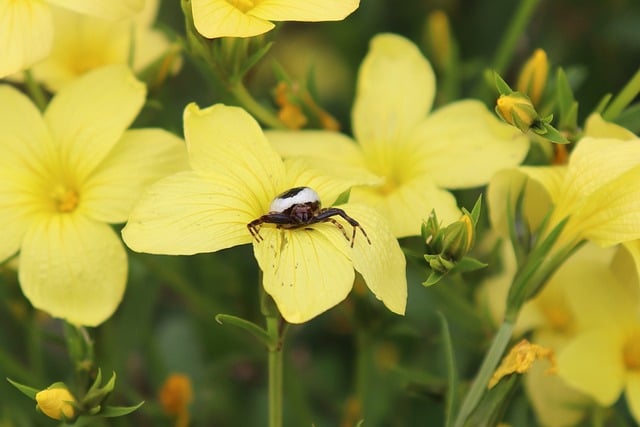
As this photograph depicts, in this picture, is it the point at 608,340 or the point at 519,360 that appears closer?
the point at 519,360

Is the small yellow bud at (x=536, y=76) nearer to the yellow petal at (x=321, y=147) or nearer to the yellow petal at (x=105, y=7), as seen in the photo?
the yellow petal at (x=321, y=147)

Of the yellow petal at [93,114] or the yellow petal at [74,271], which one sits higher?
the yellow petal at [93,114]

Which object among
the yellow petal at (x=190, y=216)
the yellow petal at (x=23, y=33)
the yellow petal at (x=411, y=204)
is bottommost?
the yellow petal at (x=411, y=204)

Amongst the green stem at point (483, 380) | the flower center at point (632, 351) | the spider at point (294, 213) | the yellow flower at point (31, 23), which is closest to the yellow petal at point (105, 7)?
the yellow flower at point (31, 23)

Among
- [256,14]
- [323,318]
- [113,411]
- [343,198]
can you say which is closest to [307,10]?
[256,14]

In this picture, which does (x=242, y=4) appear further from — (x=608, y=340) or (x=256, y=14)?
(x=608, y=340)

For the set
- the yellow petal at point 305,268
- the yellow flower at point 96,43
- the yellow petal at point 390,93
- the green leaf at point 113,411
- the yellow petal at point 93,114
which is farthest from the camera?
the yellow flower at point 96,43
